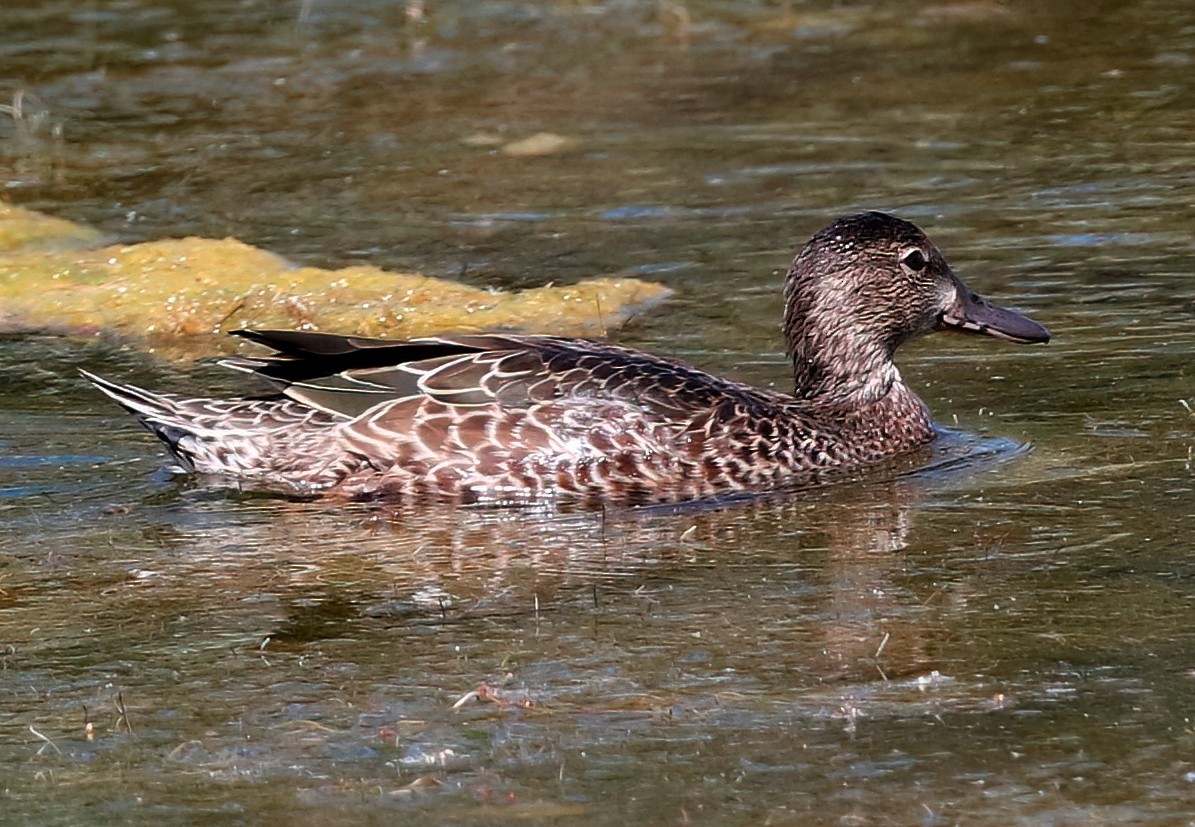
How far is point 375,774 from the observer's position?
4.83 metres

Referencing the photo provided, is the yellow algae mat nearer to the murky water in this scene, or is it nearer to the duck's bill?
the murky water

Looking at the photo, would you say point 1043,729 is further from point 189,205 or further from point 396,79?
point 396,79

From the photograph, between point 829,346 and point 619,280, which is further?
point 619,280

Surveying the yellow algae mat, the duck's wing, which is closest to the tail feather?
the duck's wing

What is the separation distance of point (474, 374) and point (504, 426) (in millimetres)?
220

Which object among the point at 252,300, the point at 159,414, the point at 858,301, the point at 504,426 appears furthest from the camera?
the point at 252,300

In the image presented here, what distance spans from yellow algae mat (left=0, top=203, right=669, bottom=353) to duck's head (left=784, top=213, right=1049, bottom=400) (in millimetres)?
1518

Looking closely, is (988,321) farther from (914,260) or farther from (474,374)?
(474,374)

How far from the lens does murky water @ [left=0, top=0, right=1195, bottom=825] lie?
191 inches

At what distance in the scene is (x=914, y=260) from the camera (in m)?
8.18

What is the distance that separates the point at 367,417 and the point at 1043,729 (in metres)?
3.27

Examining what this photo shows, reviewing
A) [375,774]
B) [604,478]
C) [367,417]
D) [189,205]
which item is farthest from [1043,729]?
[189,205]

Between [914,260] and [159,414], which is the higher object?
[914,260]

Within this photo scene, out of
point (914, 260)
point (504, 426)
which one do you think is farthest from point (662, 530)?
point (914, 260)
